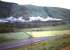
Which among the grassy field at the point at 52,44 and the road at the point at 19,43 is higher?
the road at the point at 19,43

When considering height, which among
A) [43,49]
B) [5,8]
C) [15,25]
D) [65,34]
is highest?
[5,8]

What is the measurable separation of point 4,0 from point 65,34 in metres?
0.74

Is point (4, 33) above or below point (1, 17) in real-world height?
below

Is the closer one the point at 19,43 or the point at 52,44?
the point at 19,43

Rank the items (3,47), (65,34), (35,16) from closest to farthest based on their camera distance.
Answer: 1. (3,47)
2. (35,16)
3. (65,34)

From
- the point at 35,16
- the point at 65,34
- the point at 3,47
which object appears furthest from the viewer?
the point at 65,34

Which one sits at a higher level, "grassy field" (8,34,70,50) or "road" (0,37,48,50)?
"road" (0,37,48,50)

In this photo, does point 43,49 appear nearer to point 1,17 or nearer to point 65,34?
point 65,34

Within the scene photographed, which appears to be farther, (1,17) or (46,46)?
(46,46)

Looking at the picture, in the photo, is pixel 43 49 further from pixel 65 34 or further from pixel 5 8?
pixel 5 8

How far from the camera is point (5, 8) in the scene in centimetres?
134

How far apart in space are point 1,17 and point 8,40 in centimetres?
22

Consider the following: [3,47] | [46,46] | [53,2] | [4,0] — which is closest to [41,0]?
[53,2]

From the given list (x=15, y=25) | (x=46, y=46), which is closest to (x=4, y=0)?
(x=15, y=25)
